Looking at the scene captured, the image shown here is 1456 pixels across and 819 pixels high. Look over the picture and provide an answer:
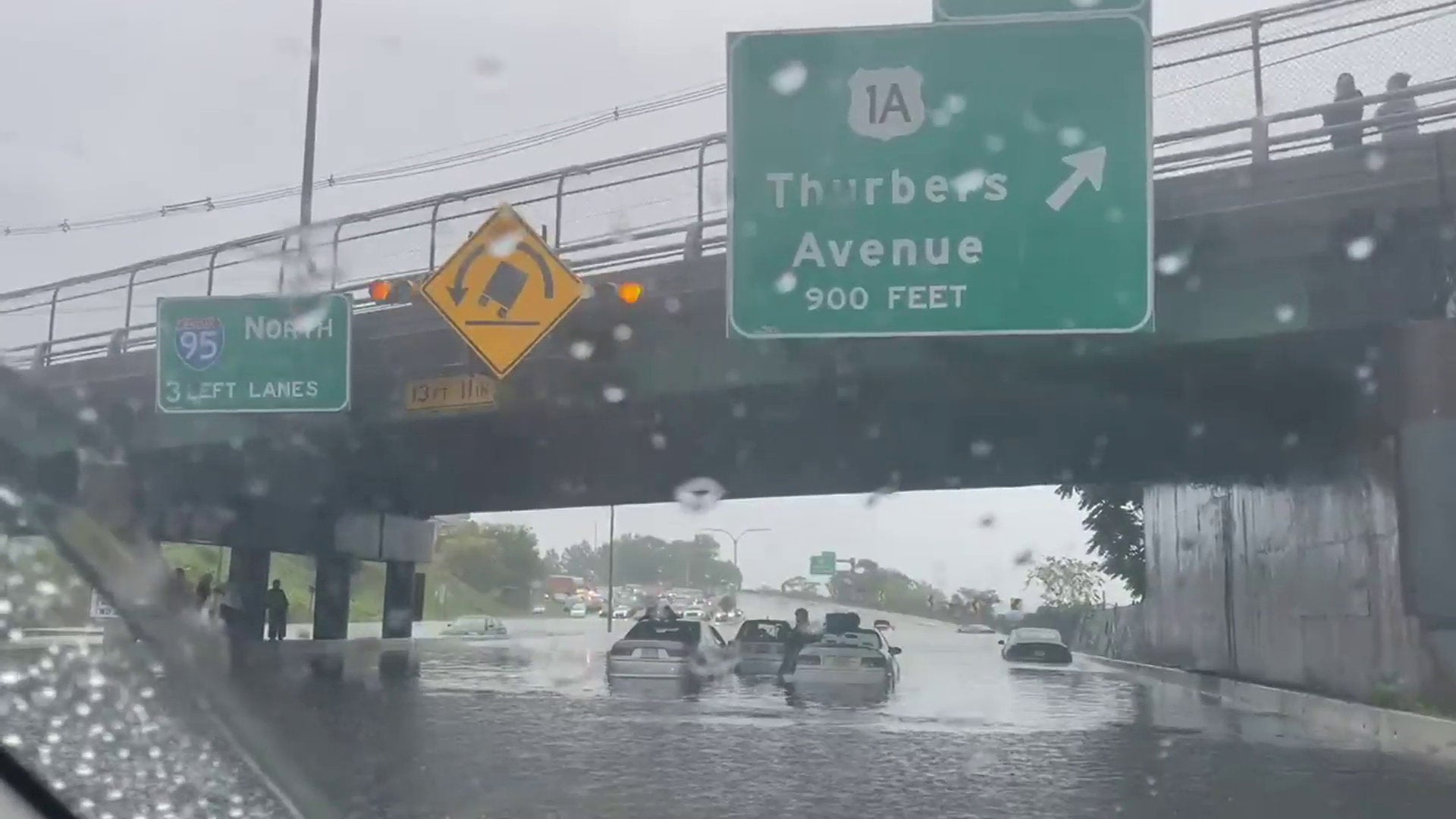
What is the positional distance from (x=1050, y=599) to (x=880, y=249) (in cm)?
3771

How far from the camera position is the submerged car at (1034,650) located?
39250mm

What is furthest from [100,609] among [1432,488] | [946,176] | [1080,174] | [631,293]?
[1432,488]

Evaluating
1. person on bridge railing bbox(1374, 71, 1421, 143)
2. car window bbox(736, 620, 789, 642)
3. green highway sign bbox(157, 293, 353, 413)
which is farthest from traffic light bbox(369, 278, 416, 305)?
car window bbox(736, 620, 789, 642)

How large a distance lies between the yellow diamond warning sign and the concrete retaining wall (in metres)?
8.84

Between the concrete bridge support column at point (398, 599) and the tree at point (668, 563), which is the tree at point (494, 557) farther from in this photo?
the concrete bridge support column at point (398, 599)

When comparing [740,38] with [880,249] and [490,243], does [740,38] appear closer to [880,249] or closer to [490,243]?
[880,249]

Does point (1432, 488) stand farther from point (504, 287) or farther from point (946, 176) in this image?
point (504, 287)

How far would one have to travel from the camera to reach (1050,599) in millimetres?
49531

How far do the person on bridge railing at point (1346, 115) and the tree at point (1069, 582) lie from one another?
83.6 ft

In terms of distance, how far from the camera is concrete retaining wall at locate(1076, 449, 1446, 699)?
59.2ft

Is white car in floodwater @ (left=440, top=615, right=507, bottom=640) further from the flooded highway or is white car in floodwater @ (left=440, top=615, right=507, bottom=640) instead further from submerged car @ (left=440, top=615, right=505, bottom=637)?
the flooded highway

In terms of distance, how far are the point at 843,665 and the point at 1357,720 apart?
817 centimetres

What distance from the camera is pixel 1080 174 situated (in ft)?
42.9

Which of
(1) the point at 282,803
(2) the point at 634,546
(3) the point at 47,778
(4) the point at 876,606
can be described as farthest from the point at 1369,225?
(4) the point at 876,606
